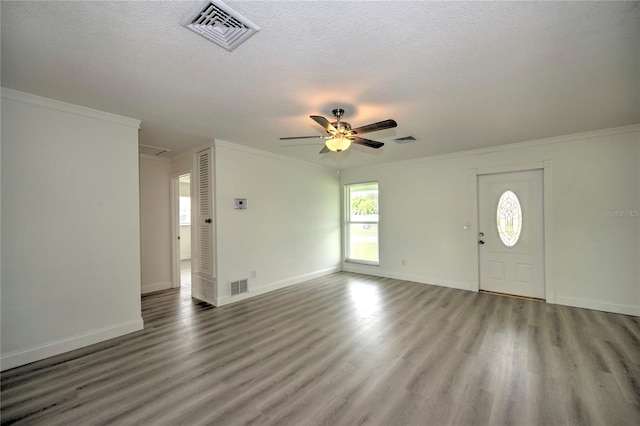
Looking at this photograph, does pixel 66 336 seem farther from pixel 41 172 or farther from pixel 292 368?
pixel 292 368

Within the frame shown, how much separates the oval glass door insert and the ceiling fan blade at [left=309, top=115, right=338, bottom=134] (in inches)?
143

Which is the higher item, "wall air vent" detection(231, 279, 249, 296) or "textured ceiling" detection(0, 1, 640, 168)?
"textured ceiling" detection(0, 1, 640, 168)

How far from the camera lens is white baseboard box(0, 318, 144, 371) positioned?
8.21 ft

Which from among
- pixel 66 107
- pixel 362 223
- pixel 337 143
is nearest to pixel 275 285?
pixel 362 223

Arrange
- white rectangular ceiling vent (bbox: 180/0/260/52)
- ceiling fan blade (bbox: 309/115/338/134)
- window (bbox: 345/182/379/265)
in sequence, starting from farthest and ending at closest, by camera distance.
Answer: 1. window (bbox: 345/182/379/265)
2. ceiling fan blade (bbox: 309/115/338/134)
3. white rectangular ceiling vent (bbox: 180/0/260/52)

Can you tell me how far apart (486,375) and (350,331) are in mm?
1414

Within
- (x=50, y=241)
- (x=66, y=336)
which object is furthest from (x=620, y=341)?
(x=50, y=241)

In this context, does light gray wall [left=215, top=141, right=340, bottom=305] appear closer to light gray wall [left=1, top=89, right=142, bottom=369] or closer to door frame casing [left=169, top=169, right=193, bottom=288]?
light gray wall [left=1, top=89, right=142, bottom=369]

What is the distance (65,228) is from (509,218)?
20.4 ft

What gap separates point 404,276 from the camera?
564 centimetres

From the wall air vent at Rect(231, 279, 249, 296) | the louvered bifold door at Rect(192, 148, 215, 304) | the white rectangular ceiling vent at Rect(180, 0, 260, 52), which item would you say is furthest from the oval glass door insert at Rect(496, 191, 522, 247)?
the louvered bifold door at Rect(192, 148, 215, 304)

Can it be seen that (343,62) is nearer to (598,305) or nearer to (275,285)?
(275,285)

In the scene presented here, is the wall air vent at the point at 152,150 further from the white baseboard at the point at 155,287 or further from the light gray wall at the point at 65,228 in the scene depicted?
the white baseboard at the point at 155,287

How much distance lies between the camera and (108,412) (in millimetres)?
1939
